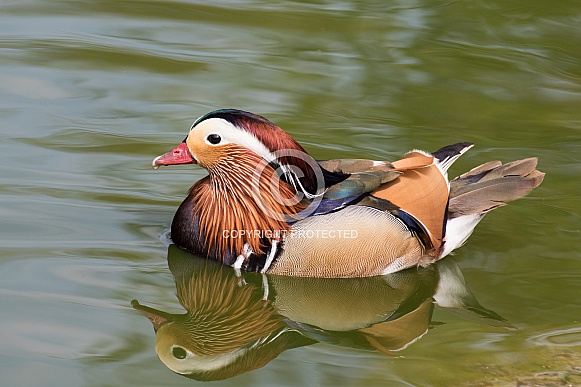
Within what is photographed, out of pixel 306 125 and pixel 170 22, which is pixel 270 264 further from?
pixel 170 22

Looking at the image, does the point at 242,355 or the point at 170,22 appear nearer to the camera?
the point at 242,355

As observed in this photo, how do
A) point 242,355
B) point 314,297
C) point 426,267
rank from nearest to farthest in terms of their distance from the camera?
1. point 242,355
2. point 314,297
3. point 426,267

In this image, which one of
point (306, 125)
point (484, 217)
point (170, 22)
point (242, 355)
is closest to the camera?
point (242, 355)

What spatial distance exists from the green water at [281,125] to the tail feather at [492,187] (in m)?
0.33

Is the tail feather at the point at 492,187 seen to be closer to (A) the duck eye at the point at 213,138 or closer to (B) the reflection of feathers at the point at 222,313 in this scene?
(B) the reflection of feathers at the point at 222,313

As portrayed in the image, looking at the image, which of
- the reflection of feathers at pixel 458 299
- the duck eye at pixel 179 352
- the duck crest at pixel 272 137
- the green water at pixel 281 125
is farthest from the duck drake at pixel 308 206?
the duck eye at pixel 179 352

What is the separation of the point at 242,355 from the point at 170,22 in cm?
524

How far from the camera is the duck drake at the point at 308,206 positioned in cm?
564

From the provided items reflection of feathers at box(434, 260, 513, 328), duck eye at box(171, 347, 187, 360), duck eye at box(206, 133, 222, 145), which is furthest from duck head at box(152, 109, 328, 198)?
duck eye at box(171, 347, 187, 360)

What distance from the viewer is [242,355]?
492 centimetres

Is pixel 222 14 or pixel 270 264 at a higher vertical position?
pixel 222 14

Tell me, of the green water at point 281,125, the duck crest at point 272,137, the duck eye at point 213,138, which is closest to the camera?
the green water at point 281,125

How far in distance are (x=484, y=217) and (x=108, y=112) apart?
2946 millimetres

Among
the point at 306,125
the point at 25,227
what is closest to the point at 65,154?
the point at 25,227
